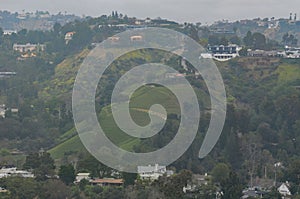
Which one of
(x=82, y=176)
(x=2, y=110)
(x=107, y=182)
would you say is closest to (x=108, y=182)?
(x=107, y=182)

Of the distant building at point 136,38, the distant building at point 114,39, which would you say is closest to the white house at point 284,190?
the distant building at point 136,38

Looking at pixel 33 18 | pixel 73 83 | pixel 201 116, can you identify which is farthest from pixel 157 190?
pixel 33 18

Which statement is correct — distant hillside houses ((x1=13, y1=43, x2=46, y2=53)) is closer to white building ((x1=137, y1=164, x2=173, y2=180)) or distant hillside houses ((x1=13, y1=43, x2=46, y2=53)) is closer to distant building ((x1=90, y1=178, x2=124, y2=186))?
white building ((x1=137, y1=164, x2=173, y2=180))

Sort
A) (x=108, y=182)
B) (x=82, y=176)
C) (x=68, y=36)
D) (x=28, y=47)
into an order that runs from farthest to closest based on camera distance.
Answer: (x=28, y=47) → (x=68, y=36) → (x=82, y=176) → (x=108, y=182)

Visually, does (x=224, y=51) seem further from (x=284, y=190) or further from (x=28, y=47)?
(x=284, y=190)

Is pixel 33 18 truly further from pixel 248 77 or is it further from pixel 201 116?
pixel 201 116

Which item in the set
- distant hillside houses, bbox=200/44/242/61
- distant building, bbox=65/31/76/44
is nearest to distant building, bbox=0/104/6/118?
distant hillside houses, bbox=200/44/242/61
